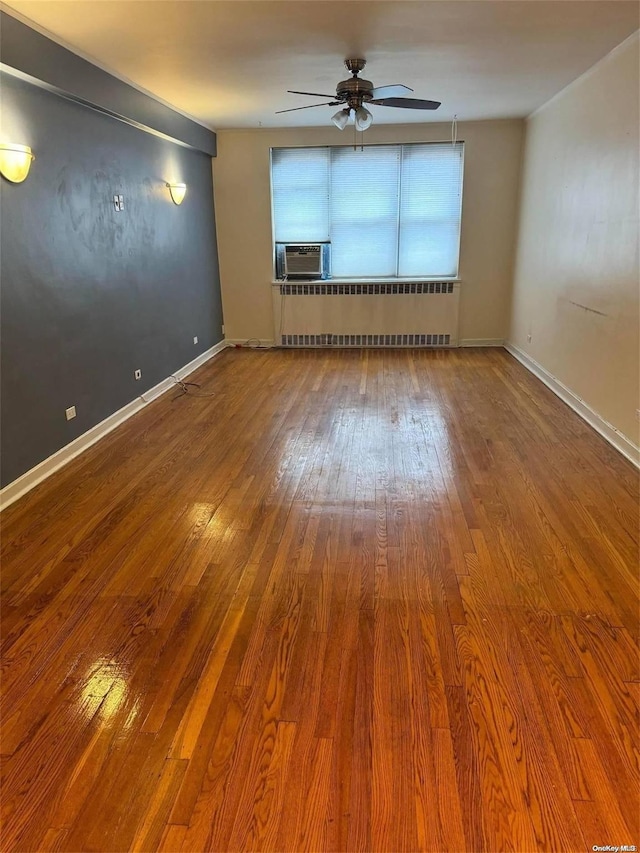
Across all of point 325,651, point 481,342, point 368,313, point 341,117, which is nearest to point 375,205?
point 368,313

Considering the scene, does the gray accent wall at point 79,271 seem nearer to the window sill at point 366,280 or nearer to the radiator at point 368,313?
the window sill at point 366,280

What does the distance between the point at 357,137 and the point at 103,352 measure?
4.20 m

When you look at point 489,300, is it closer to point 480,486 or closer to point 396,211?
point 396,211

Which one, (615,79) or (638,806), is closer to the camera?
(638,806)

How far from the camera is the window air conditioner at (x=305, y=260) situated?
6785 millimetres

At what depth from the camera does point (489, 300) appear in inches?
270

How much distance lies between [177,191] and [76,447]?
302 centimetres

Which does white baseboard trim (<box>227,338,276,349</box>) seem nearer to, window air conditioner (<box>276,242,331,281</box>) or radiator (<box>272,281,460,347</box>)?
radiator (<box>272,281,460,347</box>)

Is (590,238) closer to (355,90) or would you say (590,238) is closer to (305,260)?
(355,90)

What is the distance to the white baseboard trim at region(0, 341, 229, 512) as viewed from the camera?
124 inches

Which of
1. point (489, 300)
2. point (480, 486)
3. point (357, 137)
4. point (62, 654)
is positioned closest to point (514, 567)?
point (480, 486)

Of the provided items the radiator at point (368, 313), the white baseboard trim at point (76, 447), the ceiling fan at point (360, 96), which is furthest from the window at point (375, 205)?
the white baseboard trim at point (76, 447)

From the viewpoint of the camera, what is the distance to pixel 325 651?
196 centimetres

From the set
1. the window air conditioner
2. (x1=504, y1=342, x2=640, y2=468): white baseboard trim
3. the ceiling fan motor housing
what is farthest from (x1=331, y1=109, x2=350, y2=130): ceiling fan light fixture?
(x1=504, y1=342, x2=640, y2=468): white baseboard trim
